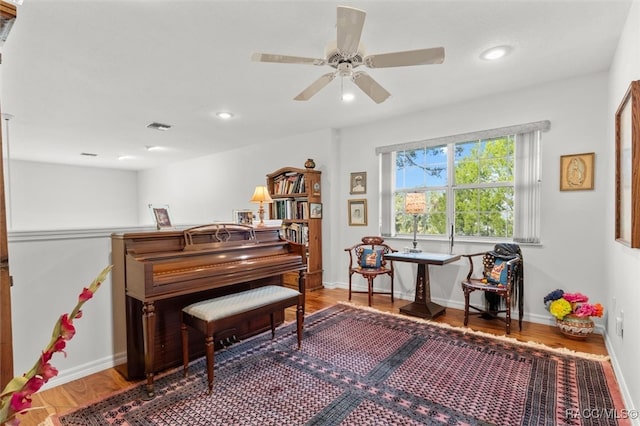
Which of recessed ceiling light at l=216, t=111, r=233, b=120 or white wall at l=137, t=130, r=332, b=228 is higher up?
recessed ceiling light at l=216, t=111, r=233, b=120

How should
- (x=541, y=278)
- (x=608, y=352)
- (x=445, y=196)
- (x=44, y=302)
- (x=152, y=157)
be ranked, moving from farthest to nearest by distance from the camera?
(x=152, y=157)
(x=445, y=196)
(x=541, y=278)
(x=608, y=352)
(x=44, y=302)

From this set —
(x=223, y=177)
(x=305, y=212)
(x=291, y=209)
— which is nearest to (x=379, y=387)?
(x=305, y=212)

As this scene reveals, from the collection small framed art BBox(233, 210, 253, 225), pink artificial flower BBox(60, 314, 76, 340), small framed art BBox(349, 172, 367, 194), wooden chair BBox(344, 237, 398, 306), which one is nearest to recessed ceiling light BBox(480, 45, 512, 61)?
small framed art BBox(349, 172, 367, 194)

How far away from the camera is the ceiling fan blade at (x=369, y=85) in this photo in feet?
7.14

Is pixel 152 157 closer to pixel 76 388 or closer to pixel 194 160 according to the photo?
pixel 194 160

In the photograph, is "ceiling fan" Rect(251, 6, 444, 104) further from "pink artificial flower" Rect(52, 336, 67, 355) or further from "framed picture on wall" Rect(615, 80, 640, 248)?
"pink artificial flower" Rect(52, 336, 67, 355)

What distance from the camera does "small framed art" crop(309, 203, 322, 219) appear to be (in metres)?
4.70

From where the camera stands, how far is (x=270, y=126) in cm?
467

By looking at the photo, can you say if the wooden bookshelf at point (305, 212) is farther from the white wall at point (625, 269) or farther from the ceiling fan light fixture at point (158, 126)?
the white wall at point (625, 269)

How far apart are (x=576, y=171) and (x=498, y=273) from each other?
1206mm

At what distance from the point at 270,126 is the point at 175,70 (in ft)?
6.38

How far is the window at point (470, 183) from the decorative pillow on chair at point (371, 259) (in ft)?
1.34

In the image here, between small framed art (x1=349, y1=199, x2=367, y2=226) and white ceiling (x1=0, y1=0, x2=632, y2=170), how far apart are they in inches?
45.0

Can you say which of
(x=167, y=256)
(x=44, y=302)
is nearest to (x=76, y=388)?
(x=44, y=302)
